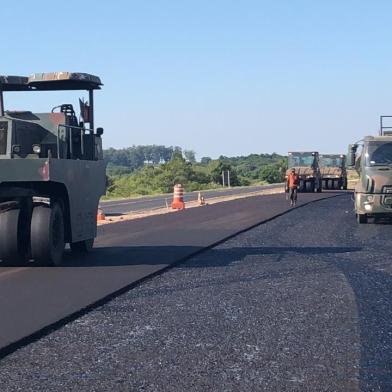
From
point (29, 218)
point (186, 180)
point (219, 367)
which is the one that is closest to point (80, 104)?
point (29, 218)

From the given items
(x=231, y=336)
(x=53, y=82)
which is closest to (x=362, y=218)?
(x=53, y=82)

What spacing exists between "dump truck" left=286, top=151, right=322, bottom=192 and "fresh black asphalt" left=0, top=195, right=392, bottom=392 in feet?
126

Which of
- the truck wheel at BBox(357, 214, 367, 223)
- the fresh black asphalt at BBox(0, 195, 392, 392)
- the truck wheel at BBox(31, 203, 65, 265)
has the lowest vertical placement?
the truck wheel at BBox(357, 214, 367, 223)

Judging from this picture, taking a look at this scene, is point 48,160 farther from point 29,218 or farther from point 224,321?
point 224,321

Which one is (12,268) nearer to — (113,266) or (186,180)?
(113,266)

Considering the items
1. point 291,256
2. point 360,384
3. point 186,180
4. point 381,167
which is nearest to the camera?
point 360,384

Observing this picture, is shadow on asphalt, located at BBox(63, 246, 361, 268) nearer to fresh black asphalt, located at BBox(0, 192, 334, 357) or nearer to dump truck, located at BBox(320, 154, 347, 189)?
fresh black asphalt, located at BBox(0, 192, 334, 357)

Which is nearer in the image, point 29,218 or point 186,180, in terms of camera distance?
point 29,218

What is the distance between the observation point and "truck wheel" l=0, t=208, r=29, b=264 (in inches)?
502

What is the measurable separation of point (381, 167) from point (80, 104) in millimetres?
10546

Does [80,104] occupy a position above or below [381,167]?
above

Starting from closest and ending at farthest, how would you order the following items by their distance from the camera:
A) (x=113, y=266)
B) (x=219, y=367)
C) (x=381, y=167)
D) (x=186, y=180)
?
(x=219, y=367) → (x=113, y=266) → (x=381, y=167) → (x=186, y=180)

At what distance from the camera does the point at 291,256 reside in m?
14.7

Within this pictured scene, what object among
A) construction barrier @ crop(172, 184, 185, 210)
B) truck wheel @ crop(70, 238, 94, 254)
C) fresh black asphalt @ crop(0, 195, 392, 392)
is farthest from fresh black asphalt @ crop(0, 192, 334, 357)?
construction barrier @ crop(172, 184, 185, 210)
